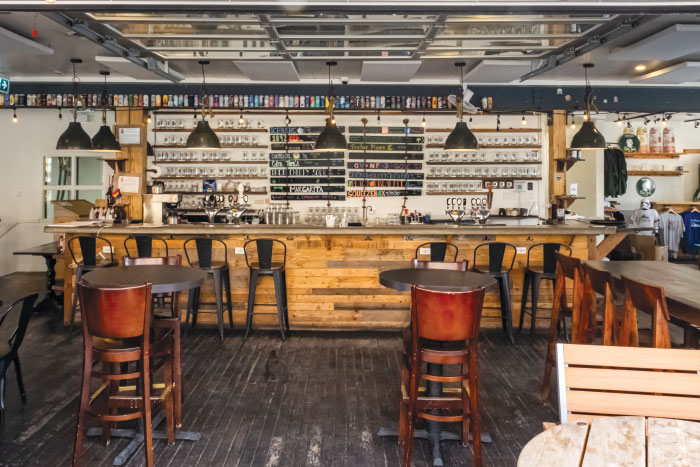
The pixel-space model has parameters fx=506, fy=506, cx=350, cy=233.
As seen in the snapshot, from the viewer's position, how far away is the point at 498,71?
6988 millimetres

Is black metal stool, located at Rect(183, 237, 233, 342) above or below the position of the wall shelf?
below

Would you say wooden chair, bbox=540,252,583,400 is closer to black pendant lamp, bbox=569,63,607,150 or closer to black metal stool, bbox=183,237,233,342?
black pendant lamp, bbox=569,63,607,150

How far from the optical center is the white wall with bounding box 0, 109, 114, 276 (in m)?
9.88

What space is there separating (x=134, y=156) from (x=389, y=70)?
4144 mm

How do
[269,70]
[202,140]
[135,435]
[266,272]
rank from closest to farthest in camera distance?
[135,435], [266,272], [202,140], [269,70]

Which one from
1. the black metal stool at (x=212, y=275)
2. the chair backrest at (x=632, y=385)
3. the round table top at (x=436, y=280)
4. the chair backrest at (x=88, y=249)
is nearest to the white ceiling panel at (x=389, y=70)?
the black metal stool at (x=212, y=275)

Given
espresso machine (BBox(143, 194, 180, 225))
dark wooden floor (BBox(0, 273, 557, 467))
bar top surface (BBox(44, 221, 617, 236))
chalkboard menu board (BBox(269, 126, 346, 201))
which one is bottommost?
dark wooden floor (BBox(0, 273, 557, 467))

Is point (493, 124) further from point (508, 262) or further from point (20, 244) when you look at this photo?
point (20, 244)

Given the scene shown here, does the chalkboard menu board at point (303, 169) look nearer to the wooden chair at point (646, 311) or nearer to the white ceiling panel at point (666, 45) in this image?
the white ceiling panel at point (666, 45)

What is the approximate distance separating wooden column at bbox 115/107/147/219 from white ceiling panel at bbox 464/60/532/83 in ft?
16.7

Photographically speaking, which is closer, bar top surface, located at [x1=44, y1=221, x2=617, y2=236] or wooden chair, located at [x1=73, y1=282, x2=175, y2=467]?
wooden chair, located at [x1=73, y1=282, x2=175, y2=467]

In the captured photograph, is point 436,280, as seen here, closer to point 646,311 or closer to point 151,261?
point 646,311

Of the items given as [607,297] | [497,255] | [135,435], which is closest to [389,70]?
[497,255]

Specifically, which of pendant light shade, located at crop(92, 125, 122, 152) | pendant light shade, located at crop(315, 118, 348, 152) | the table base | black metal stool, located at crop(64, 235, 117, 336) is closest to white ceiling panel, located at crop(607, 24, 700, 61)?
pendant light shade, located at crop(315, 118, 348, 152)
